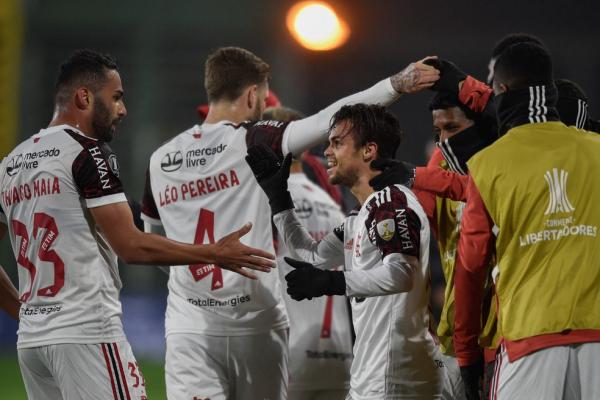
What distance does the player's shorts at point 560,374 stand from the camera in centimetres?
375

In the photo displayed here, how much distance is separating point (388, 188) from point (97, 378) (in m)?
1.54

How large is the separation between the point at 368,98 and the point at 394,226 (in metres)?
0.96

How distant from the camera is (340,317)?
639cm

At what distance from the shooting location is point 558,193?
3.82m

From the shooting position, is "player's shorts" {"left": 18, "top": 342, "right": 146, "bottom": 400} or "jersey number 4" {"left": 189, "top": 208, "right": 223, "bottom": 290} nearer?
"player's shorts" {"left": 18, "top": 342, "right": 146, "bottom": 400}

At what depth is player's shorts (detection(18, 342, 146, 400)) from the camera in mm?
4359

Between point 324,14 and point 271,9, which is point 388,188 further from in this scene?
point 271,9

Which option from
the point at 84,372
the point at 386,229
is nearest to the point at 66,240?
the point at 84,372

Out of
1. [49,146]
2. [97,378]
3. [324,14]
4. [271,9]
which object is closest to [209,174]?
[49,146]

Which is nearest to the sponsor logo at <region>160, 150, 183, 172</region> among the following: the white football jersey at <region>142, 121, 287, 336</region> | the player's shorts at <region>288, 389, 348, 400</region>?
the white football jersey at <region>142, 121, 287, 336</region>

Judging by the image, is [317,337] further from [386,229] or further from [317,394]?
[386,229]

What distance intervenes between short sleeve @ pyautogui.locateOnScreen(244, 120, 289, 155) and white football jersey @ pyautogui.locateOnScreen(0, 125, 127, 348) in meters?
0.99

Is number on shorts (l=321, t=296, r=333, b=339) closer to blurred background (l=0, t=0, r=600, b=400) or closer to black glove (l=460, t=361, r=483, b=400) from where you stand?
black glove (l=460, t=361, r=483, b=400)

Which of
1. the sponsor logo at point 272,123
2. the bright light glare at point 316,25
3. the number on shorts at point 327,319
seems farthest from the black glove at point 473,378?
the bright light glare at point 316,25
